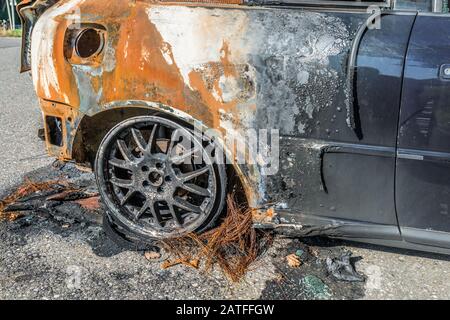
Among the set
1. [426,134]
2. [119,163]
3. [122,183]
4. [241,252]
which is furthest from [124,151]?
[426,134]

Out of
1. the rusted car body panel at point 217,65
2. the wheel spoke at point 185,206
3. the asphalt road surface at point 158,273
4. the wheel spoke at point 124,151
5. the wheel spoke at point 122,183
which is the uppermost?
the rusted car body panel at point 217,65

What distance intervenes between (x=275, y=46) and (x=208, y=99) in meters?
0.46

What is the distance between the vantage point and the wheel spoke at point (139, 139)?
9.98 ft

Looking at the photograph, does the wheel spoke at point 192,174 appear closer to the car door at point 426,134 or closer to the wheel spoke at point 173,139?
the wheel spoke at point 173,139

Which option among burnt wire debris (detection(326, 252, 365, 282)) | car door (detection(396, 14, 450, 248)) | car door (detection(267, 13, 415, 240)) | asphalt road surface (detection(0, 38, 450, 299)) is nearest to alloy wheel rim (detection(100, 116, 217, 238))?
asphalt road surface (detection(0, 38, 450, 299))

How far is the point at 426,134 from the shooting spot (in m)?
2.45

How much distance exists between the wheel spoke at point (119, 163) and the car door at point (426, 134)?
5.20ft

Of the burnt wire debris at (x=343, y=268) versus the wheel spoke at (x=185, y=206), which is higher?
the wheel spoke at (x=185, y=206)

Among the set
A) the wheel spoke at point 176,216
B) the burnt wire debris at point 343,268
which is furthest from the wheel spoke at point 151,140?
the burnt wire debris at point 343,268

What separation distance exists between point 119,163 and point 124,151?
9 cm

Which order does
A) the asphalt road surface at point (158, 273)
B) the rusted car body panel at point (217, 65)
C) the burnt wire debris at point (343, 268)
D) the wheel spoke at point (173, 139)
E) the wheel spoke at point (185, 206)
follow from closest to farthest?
the rusted car body panel at point (217, 65)
the asphalt road surface at point (158, 273)
the burnt wire debris at point (343, 268)
the wheel spoke at point (173, 139)
the wheel spoke at point (185, 206)

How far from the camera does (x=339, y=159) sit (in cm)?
261

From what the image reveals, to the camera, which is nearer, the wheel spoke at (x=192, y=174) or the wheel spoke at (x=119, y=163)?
the wheel spoke at (x=192, y=174)

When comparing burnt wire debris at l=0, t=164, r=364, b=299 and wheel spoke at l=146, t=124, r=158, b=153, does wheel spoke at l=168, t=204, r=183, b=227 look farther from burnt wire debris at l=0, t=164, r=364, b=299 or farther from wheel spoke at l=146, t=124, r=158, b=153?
wheel spoke at l=146, t=124, r=158, b=153
